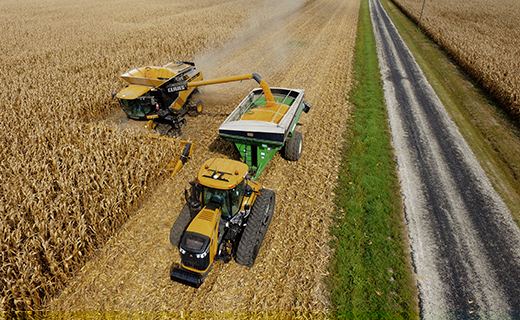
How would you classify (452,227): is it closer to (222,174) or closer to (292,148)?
(292,148)

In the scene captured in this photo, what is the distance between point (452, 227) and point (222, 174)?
7718 mm

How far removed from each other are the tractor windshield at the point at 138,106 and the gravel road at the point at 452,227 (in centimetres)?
1177

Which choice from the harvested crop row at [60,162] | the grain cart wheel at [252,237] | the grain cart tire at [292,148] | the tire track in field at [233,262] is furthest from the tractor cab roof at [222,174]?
the grain cart tire at [292,148]

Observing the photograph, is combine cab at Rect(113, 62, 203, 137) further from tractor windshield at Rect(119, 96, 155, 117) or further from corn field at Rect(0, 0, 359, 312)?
corn field at Rect(0, 0, 359, 312)

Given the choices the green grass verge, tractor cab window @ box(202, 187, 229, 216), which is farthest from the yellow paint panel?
the green grass verge

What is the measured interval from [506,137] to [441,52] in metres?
18.7

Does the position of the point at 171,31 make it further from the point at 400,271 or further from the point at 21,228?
the point at 400,271

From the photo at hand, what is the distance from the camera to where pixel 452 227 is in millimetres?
8812

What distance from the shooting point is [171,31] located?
29219mm

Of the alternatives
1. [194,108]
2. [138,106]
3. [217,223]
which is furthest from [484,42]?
[217,223]

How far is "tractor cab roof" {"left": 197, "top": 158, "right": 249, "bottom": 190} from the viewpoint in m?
6.66

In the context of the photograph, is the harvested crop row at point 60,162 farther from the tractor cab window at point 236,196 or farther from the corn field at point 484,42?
the corn field at point 484,42

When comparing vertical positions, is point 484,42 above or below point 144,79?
below

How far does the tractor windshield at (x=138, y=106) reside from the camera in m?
12.6
